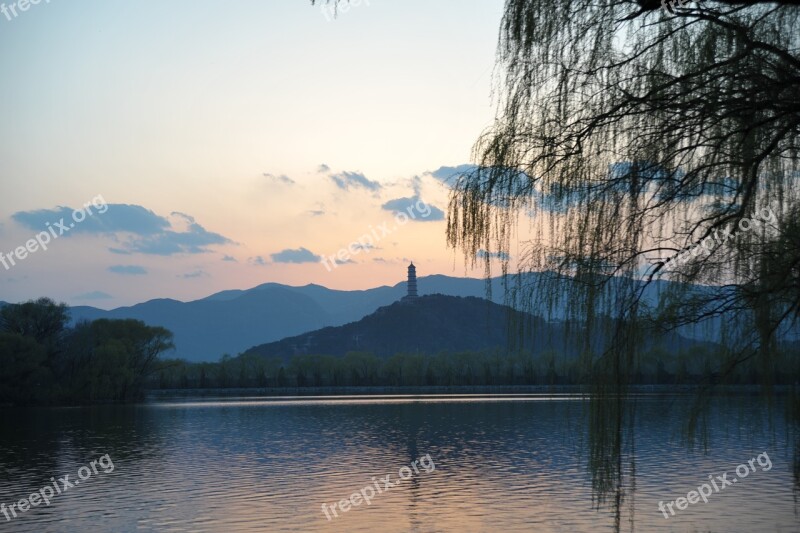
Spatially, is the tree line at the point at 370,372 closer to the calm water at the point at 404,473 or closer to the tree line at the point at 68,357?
the tree line at the point at 68,357

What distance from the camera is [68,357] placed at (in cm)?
8094

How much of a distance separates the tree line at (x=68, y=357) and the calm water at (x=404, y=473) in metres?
26.0

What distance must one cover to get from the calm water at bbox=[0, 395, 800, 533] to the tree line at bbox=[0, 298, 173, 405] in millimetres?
26005

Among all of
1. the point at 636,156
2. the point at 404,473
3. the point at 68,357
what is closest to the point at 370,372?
the point at 68,357

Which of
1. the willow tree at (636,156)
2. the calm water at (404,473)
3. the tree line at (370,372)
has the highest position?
the willow tree at (636,156)

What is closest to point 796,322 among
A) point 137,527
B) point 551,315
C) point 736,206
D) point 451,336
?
point 736,206

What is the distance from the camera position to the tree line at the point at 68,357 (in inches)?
2876

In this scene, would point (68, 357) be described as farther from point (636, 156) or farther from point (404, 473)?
point (636, 156)

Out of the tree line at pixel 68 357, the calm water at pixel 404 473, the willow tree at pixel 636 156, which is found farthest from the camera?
the tree line at pixel 68 357

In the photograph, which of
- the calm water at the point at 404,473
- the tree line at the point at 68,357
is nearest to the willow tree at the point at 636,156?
the calm water at the point at 404,473

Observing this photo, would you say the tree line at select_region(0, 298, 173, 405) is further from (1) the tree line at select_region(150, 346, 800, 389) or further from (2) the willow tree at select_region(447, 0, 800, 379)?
(2) the willow tree at select_region(447, 0, 800, 379)

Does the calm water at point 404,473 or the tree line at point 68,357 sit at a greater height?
the tree line at point 68,357

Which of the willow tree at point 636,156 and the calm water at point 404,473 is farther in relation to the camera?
the calm water at point 404,473

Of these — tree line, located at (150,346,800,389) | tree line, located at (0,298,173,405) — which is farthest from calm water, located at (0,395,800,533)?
tree line, located at (150,346,800,389)
